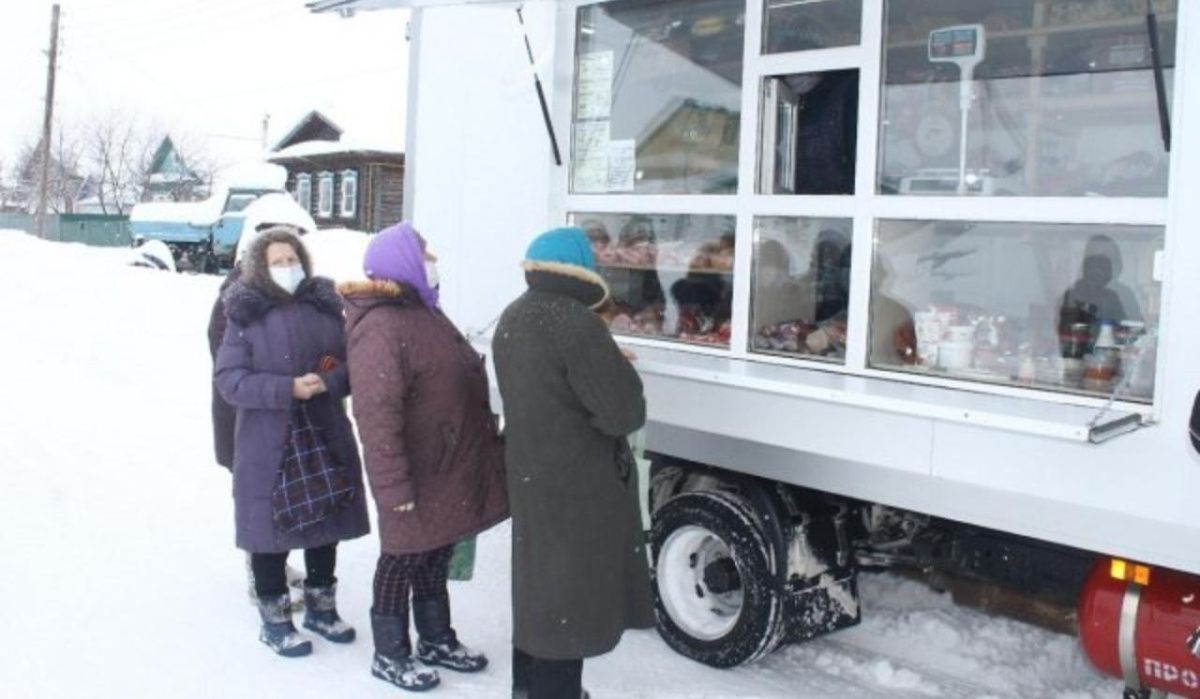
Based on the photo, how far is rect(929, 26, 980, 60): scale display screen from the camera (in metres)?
3.89

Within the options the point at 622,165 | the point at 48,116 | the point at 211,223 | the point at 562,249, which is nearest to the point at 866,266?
the point at 562,249

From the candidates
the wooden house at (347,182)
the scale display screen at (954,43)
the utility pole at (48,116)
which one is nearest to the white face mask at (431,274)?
the scale display screen at (954,43)

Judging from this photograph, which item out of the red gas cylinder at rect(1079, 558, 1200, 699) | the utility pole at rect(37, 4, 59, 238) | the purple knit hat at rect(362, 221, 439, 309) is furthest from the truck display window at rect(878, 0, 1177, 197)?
the utility pole at rect(37, 4, 59, 238)

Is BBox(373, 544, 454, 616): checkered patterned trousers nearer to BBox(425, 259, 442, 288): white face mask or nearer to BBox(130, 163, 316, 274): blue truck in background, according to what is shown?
BBox(425, 259, 442, 288): white face mask

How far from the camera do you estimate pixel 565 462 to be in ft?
10.2

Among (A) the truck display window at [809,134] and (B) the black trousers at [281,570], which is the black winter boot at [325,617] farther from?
(A) the truck display window at [809,134]

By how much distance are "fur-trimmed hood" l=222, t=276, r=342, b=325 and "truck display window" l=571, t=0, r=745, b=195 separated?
1315mm

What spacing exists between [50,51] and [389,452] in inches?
1544

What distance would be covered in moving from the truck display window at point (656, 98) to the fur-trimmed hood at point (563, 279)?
4.58 feet

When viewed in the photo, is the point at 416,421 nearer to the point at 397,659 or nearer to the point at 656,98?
the point at 397,659

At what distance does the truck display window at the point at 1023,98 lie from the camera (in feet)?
11.3

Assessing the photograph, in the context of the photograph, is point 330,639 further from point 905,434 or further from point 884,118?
point 884,118

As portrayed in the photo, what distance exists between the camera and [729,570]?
4.15m

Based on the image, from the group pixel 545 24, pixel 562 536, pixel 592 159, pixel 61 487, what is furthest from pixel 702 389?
pixel 61 487
